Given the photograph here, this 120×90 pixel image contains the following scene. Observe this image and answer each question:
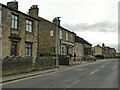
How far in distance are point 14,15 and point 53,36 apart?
20.7 meters

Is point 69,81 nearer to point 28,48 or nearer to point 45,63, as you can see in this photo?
point 45,63

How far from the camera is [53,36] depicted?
162 ft

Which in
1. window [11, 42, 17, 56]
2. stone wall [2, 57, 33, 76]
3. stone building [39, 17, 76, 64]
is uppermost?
stone building [39, 17, 76, 64]

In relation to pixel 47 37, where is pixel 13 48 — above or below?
below

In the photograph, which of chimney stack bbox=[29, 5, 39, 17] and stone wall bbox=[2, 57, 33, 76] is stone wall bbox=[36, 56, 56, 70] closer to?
stone wall bbox=[2, 57, 33, 76]

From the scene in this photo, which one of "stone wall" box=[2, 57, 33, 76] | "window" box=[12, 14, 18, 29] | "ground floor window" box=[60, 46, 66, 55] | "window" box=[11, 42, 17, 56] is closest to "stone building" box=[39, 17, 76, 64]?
"ground floor window" box=[60, 46, 66, 55]

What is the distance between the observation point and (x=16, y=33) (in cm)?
2922

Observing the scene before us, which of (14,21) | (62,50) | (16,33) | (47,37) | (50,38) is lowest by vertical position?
(62,50)

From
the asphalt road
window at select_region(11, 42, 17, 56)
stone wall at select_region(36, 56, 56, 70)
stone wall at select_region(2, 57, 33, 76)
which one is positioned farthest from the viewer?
stone wall at select_region(36, 56, 56, 70)

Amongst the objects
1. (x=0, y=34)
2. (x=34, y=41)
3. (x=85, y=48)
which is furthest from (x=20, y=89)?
(x=85, y=48)

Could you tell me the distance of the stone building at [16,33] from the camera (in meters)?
26.6

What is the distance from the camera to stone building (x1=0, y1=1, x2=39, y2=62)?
26.6 m

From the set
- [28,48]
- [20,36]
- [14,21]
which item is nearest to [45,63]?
[28,48]

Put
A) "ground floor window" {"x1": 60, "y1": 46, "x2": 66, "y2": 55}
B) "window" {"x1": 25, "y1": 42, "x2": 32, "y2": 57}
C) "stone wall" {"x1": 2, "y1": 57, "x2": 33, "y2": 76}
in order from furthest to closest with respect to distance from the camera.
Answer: "ground floor window" {"x1": 60, "y1": 46, "x2": 66, "y2": 55}, "window" {"x1": 25, "y1": 42, "x2": 32, "y2": 57}, "stone wall" {"x1": 2, "y1": 57, "x2": 33, "y2": 76}
